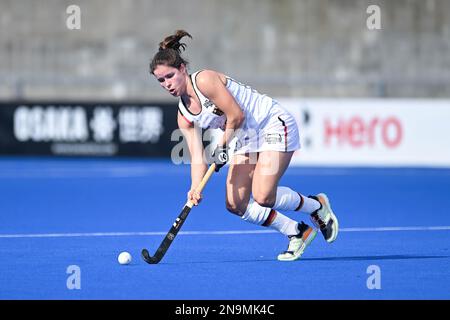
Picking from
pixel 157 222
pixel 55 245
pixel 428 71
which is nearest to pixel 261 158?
pixel 55 245

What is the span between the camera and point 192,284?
5766mm

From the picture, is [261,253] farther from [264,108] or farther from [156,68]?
[156,68]

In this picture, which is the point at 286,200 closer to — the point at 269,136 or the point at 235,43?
the point at 269,136

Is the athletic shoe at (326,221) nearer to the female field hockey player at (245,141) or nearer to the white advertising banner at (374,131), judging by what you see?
the female field hockey player at (245,141)

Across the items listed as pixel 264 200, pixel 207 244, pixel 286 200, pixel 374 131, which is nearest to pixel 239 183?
pixel 264 200

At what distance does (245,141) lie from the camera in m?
6.73

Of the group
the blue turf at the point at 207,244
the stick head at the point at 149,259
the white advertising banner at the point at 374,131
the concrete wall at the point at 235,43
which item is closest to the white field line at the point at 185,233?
the blue turf at the point at 207,244

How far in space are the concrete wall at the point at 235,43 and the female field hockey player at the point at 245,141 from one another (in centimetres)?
1065

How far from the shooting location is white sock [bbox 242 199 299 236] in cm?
678

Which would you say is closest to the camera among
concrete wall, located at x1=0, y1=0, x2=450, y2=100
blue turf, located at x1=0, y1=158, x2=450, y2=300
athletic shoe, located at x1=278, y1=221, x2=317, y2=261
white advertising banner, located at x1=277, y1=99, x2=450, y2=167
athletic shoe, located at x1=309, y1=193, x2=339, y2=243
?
blue turf, located at x1=0, y1=158, x2=450, y2=300

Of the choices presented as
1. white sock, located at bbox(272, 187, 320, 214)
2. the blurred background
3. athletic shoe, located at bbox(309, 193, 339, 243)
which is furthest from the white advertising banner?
white sock, located at bbox(272, 187, 320, 214)

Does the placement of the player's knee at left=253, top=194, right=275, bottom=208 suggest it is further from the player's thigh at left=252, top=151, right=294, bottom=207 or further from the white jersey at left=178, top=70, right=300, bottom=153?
the white jersey at left=178, top=70, right=300, bottom=153

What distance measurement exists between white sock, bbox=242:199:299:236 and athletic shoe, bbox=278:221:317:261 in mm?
43

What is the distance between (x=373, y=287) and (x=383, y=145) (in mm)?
8840
